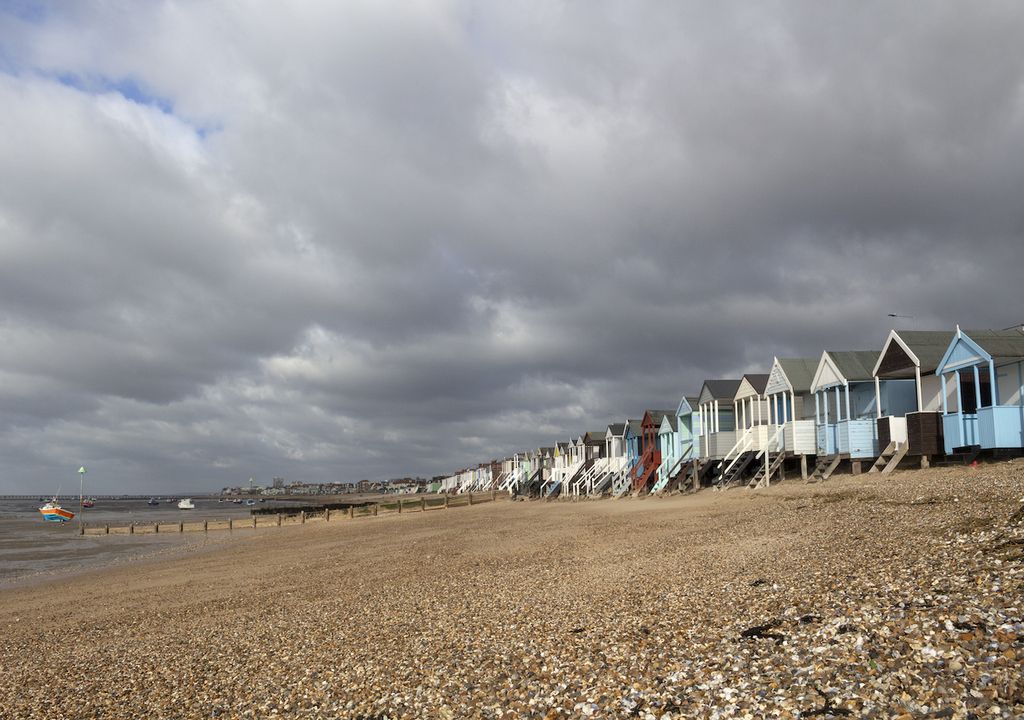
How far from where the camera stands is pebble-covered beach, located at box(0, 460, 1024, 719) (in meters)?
7.86

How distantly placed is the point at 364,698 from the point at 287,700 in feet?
3.65

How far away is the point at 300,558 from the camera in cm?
2850

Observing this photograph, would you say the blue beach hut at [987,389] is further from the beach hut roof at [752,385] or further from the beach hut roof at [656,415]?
the beach hut roof at [656,415]

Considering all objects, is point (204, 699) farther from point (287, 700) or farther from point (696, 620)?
point (696, 620)

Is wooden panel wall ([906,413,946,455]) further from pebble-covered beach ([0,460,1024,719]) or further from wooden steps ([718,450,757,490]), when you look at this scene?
wooden steps ([718,450,757,490])

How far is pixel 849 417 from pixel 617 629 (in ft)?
76.5

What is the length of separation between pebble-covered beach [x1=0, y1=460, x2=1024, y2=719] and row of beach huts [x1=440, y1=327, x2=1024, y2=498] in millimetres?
3842

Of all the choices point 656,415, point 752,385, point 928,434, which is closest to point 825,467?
point 928,434

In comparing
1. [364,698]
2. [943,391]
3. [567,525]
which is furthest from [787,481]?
[364,698]

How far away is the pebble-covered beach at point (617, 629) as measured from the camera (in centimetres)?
786

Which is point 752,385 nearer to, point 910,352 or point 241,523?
point 910,352

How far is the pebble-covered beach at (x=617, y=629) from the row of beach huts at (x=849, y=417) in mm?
3842

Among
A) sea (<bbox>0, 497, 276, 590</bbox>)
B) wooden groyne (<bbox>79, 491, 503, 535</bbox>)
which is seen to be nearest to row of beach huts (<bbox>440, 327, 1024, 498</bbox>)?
wooden groyne (<bbox>79, 491, 503, 535</bbox>)

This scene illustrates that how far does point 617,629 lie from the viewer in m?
11.1
